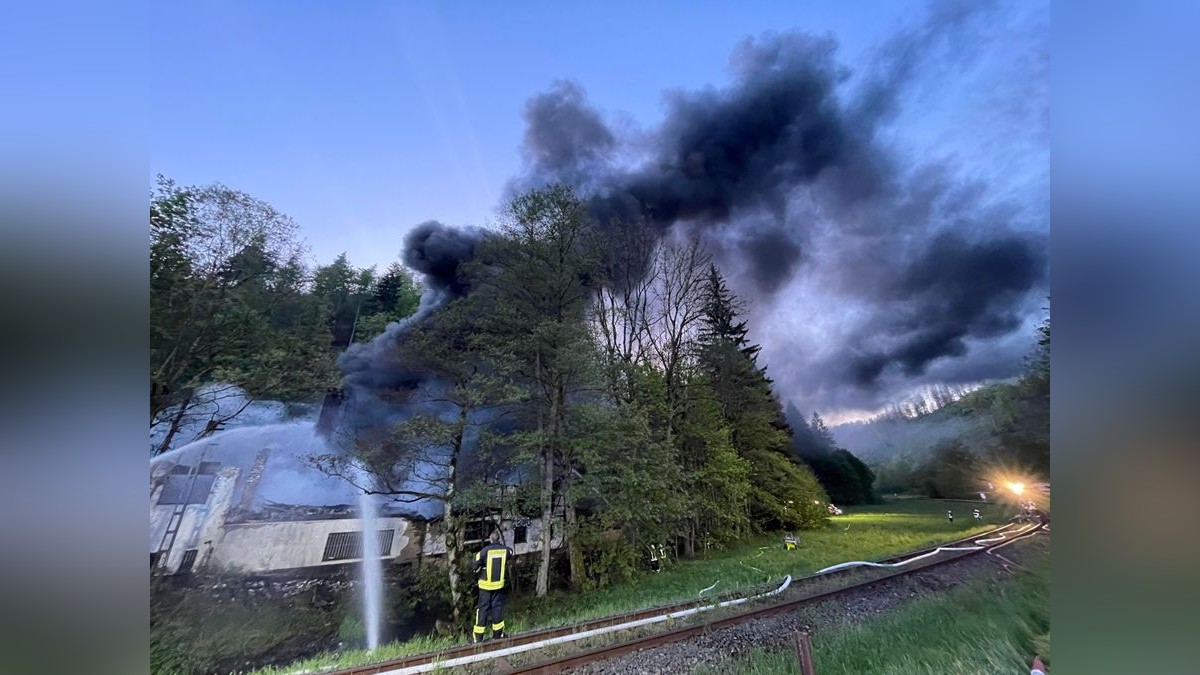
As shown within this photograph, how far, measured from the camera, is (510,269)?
352cm

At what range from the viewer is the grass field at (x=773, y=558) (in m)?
3.26

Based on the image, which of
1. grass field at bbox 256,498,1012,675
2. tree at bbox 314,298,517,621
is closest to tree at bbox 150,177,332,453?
tree at bbox 314,298,517,621

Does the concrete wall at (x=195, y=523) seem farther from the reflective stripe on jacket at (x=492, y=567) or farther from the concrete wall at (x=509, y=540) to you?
the reflective stripe on jacket at (x=492, y=567)

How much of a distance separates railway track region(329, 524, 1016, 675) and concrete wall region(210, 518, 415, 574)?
71 centimetres

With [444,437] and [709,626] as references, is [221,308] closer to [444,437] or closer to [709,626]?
[444,437]

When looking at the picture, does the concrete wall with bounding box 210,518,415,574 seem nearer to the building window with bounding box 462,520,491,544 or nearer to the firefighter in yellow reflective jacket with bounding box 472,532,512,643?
the building window with bounding box 462,520,491,544

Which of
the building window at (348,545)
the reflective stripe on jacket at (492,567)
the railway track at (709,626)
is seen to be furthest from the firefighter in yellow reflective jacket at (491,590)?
the building window at (348,545)

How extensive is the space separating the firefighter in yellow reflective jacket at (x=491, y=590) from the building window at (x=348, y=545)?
68 centimetres

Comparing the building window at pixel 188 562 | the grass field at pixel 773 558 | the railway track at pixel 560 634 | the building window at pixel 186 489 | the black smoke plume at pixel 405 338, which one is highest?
the black smoke plume at pixel 405 338

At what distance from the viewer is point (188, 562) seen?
2666 millimetres
